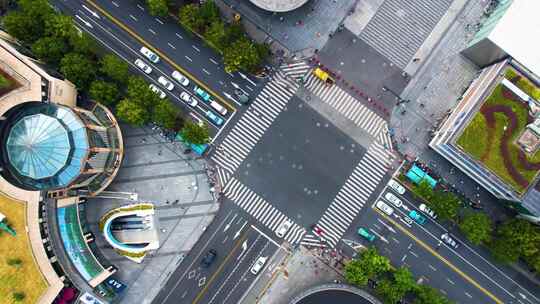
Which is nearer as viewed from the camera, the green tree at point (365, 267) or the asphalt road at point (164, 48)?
the green tree at point (365, 267)

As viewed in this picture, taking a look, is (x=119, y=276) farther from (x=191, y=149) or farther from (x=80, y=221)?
(x=191, y=149)

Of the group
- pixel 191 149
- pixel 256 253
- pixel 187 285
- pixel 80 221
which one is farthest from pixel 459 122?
pixel 80 221

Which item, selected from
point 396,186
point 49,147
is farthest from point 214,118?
point 396,186

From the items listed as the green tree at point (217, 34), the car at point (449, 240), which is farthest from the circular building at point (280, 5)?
the car at point (449, 240)

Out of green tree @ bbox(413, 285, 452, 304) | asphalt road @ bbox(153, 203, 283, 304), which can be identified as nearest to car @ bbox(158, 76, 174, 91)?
asphalt road @ bbox(153, 203, 283, 304)

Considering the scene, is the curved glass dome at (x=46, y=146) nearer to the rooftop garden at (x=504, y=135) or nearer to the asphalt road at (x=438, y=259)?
the asphalt road at (x=438, y=259)

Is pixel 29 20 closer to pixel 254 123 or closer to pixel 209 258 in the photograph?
pixel 254 123
